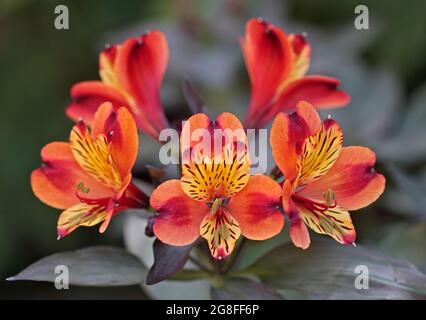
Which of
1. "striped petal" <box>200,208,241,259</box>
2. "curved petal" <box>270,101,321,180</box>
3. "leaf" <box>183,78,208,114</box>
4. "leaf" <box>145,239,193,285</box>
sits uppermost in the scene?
"leaf" <box>183,78,208,114</box>

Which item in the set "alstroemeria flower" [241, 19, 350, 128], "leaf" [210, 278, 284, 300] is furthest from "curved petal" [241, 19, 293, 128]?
"leaf" [210, 278, 284, 300]

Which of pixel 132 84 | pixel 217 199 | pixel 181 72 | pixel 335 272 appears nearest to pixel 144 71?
pixel 132 84

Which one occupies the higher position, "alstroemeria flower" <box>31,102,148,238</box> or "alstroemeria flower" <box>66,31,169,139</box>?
"alstroemeria flower" <box>66,31,169,139</box>

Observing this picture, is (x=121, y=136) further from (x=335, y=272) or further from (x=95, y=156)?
(x=335, y=272)

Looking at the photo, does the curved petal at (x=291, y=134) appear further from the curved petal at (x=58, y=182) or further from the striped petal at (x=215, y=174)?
the curved petal at (x=58, y=182)

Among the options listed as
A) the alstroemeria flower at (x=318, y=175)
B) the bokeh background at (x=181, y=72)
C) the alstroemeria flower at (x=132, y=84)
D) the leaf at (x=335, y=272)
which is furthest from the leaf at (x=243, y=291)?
the bokeh background at (x=181, y=72)

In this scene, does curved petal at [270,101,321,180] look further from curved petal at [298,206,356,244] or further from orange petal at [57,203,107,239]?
orange petal at [57,203,107,239]
